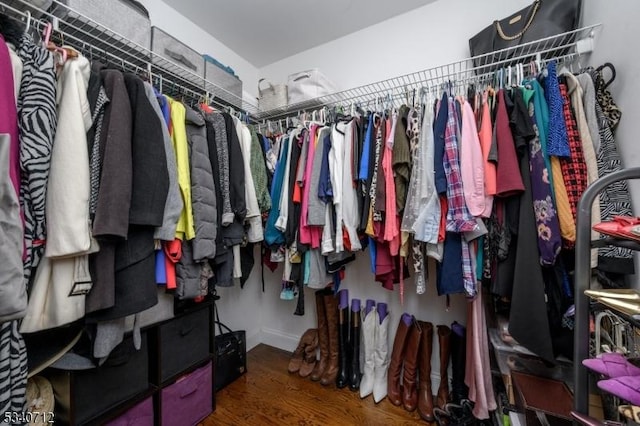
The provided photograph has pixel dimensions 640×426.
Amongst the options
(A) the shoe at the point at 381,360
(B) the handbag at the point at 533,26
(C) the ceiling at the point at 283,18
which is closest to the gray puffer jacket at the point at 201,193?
(C) the ceiling at the point at 283,18

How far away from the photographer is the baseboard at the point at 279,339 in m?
2.03

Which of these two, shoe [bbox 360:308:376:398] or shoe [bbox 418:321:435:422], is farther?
shoe [bbox 360:308:376:398]

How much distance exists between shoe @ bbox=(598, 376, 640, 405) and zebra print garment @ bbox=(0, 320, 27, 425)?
126cm

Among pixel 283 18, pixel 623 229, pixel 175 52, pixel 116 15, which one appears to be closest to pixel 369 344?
pixel 623 229

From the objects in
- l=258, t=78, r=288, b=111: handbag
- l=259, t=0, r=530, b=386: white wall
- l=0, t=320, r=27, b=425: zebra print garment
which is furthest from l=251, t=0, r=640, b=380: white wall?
l=0, t=320, r=27, b=425: zebra print garment

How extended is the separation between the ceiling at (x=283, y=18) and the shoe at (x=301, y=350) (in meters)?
2.20

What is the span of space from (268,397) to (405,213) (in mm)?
1352

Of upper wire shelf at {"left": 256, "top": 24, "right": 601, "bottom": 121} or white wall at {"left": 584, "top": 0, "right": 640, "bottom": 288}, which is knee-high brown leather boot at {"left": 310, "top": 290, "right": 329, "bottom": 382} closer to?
upper wire shelf at {"left": 256, "top": 24, "right": 601, "bottom": 121}

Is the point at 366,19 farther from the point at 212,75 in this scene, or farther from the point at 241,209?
the point at 241,209

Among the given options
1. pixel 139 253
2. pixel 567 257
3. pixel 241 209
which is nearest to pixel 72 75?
pixel 139 253

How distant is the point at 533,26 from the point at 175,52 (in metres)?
1.71

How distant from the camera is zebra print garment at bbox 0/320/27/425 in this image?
24.0 inches

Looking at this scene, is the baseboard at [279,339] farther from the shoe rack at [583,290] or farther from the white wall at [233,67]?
the shoe rack at [583,290]

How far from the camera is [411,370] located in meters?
1.45
